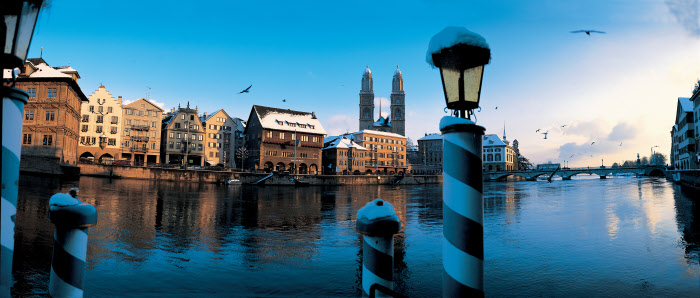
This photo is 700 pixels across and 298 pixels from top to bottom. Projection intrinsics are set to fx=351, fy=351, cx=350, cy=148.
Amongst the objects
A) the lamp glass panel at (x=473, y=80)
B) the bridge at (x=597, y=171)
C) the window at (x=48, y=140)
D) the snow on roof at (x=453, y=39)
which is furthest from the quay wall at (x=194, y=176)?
the lamp glass panel at (x=473, y=80)

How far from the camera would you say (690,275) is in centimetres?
899

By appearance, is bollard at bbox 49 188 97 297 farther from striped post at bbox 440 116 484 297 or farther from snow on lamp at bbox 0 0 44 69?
striped post at bbox 440 116 484 297

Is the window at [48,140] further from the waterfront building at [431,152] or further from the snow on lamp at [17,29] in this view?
the waterfront building at [431,152]

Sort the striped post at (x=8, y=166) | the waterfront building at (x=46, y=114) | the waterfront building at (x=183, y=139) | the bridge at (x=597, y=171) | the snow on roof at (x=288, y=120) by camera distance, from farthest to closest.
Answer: the bridge at (x=597, y=171)
the snow on roof at (x=288, y=120)
the waterfront building at (x=183, y=139)
the waterfront building at (x=46, y=114)
the striped post at (x=8, y=166)

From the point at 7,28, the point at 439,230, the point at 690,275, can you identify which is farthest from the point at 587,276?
the point at 7,28

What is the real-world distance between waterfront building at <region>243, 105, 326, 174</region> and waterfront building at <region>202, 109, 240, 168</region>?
462 centimetres

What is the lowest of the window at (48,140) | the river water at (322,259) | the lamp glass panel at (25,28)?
the river water at (322,259)

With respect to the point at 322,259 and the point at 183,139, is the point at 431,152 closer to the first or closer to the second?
the point at 183,139

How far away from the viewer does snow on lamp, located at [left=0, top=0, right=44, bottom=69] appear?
2289 mm

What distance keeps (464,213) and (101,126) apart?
285 feet

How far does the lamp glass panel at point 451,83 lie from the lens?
285 cm

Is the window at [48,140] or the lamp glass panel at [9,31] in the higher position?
the window at [48,140]

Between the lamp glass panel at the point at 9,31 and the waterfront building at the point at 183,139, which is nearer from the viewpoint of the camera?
the lamp glass panel at the point at 9,31

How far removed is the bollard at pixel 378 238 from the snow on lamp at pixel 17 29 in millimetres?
3002
